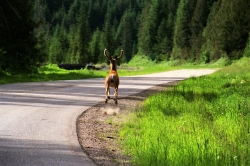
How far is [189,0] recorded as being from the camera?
9350 cm

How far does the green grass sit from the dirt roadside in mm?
252

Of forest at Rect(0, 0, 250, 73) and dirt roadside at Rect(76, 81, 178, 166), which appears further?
forest at Rect(0, 0, 250, 73)

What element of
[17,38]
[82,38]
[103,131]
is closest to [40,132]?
[103,131]

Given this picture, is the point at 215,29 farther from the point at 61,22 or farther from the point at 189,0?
the point at 61,22

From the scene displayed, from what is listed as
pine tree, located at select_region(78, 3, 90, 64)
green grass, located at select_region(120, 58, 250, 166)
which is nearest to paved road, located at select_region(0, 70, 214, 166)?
green grass, located at select_region(120, 58, 250, 166)

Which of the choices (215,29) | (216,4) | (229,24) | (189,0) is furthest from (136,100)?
(189,0)

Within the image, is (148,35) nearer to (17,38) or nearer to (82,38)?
(82,38)

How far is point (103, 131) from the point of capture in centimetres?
870

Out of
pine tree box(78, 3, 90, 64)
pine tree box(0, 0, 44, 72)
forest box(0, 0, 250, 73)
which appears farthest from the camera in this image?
pine tree box(78, 3, 90, 64)

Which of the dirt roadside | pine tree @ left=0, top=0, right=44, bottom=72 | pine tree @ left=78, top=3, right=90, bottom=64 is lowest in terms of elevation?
the dirt roadside

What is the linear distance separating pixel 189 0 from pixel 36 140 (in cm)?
9071

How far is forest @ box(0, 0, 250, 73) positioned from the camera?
2544 cm

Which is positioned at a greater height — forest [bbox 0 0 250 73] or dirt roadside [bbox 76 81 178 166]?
forest [bbox 0 0 250 73]

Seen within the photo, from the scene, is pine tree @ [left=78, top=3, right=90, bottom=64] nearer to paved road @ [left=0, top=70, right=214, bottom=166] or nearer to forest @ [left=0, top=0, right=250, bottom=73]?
forest @ [left=0, top=0, right=250, bottom=73]
